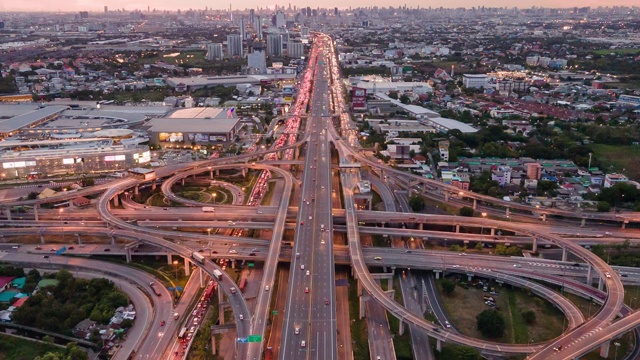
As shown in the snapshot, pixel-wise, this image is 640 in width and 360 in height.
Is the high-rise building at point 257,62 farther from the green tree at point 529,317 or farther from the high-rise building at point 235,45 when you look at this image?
the green tree at point 529,317

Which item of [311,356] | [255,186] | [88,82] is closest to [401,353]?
[311,356]

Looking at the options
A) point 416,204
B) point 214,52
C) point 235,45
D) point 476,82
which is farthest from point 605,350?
point 235,45

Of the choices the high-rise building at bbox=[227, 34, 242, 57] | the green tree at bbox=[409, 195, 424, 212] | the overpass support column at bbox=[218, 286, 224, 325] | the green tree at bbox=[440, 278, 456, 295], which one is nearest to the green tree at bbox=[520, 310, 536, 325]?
the green tree at bbox=[440, 278, 456, 295]

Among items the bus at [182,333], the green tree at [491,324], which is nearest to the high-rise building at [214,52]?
the bus at [182,333]

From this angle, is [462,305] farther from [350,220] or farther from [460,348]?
[350,220]

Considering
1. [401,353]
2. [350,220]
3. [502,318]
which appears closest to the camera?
[401,353]

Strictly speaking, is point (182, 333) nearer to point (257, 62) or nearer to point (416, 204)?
point (416, 204)
